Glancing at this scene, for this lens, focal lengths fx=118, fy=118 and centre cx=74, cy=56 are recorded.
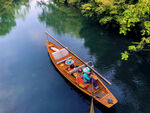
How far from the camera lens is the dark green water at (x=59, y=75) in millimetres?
16500

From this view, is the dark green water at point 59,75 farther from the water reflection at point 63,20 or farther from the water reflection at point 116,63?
the water reflection at point 63,20

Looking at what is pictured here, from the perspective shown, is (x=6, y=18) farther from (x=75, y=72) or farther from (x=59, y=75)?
(x=75, y=72)

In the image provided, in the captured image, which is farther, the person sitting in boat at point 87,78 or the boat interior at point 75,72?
the person sitting in boat at point 87,78

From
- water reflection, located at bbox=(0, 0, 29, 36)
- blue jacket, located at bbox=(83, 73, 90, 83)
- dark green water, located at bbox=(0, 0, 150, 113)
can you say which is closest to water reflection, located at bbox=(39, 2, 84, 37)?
dark green water, located at bbox=(0, 0, 150, 113)

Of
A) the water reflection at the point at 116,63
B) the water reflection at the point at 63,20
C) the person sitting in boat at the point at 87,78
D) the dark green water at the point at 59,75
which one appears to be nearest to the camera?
the person sitting in boat at the point at 87,78

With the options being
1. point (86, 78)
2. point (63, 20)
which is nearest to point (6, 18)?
point (63, 20)

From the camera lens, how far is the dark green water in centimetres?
1650

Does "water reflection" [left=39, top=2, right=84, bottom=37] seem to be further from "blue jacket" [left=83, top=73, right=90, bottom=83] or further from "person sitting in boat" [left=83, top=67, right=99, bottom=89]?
"blue jacket" [left=83, top=73, right=90, bottom=83]

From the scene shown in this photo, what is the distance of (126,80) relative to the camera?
1952cm

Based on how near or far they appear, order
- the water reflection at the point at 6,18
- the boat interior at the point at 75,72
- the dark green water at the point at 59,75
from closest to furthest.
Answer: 1. the boat interior at the point at 75,72
2. the dark green water at the point at 59,75
3. the water reflection at the point at 6,18

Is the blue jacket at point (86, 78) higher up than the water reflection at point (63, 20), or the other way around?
the water reflection at point (63, 20)

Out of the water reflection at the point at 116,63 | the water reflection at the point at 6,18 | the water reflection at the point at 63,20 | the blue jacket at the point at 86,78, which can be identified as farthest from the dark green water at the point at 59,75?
the blue jacket at the point at 86,78

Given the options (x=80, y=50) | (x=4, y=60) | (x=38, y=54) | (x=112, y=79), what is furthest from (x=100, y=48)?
(x=4, y=60)

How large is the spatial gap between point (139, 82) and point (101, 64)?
23.2ft
